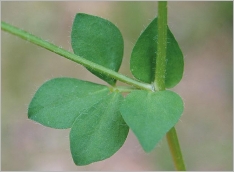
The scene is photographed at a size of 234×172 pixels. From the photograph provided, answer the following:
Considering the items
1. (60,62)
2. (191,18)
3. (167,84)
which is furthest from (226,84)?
(167,84)

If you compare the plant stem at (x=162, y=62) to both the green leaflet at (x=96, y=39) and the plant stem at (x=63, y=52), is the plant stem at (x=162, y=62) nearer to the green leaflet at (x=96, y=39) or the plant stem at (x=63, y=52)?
the plant stem at (x=63, y=52)

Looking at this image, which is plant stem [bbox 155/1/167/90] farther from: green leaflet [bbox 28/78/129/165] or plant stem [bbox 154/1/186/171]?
green leaflet [bbox 28/78/129/165]

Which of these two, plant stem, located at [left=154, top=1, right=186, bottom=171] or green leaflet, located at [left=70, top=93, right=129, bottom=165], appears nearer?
plant stem, located at [left=154, top=1, right=186, bottom=171]

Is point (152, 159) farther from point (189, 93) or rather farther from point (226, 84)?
point (226, 84)

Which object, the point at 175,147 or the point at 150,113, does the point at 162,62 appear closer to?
the point at 150,113

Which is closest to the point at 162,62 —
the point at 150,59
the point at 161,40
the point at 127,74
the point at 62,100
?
the point at 161,40

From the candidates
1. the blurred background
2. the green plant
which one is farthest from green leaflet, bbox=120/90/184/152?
the blurred background
